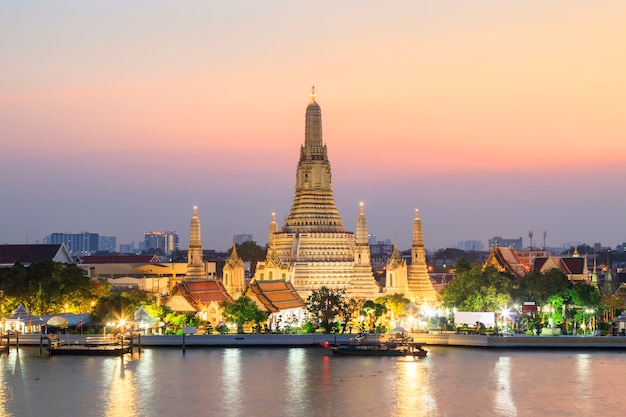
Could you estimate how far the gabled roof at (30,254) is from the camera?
291 feet

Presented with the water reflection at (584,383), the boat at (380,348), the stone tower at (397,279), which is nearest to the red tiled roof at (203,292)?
the boat at (380,348)

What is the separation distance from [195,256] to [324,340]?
2110cm

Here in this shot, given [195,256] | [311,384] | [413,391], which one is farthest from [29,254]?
[413,391]

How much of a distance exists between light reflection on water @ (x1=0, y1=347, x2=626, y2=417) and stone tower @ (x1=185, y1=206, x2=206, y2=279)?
67.2ft

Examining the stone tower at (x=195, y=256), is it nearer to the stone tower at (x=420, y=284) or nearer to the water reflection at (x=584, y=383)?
the stone tower at (x=420, y=284)

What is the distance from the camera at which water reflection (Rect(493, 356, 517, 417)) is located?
4331cm

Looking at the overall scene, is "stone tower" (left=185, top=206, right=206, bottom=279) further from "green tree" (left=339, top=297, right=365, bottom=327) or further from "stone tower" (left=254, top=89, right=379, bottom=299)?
"green tree" (left=339, top=297, right=365, bottom=327)

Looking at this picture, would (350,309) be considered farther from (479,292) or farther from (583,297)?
(583,297)

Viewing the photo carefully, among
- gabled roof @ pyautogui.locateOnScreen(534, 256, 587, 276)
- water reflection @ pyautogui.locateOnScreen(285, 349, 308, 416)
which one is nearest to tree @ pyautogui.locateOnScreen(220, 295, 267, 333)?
water reflection @ pyautogui.locateOnScreen(285, 349, 308, 416)

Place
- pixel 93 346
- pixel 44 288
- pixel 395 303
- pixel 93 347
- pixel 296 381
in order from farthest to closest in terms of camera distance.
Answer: pixel 395 303 < pixel 44 288 < pixel 93 346 < pixel 93 347 < pixel 296 381

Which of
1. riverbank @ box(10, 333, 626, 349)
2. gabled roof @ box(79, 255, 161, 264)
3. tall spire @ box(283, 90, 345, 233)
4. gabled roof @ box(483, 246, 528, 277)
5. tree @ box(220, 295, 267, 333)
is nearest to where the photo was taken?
riverbank @ box(10, 333, 626, 349)

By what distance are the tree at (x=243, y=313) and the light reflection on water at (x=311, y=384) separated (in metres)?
4.28

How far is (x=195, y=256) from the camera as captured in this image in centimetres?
8269

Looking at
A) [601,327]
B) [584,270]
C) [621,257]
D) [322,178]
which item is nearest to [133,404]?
[601,327]
